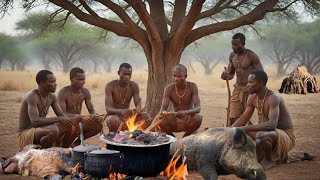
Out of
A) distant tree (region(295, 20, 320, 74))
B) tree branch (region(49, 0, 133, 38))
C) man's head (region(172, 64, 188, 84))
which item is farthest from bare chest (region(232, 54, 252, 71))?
distant tree (region(295, 20, 320, 74))

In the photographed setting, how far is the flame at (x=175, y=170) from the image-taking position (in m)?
4.30

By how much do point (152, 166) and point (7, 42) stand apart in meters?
39.5

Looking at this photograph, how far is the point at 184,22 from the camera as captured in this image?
309 inches

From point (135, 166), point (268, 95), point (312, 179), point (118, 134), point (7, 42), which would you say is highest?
point (7, 42)

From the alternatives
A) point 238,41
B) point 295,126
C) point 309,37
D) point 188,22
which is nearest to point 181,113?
point 238,41

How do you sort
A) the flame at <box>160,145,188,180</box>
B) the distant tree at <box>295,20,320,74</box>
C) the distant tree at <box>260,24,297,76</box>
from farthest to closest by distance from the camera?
the distant tree at <box>260,24,297,76</box> → the distant tree at <box>295,20,320,74</box> → the flame at <box>160,145,188,180</box>

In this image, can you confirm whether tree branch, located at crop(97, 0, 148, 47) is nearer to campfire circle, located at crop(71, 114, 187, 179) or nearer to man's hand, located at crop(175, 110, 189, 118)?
man's hand, located at crop(175, 110, 189, 118)

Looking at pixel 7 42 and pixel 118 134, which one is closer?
pixel 118 134

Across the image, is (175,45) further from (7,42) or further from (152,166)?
(7,42)

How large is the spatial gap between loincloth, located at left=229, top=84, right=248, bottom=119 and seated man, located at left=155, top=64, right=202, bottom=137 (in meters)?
Result: 1.11

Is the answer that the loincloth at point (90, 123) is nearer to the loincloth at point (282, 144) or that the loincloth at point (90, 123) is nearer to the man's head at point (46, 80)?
the man's head at point (46, 80)

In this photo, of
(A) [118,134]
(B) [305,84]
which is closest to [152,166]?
(A) [118,134]

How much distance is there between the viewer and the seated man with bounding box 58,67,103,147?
5.95 meters

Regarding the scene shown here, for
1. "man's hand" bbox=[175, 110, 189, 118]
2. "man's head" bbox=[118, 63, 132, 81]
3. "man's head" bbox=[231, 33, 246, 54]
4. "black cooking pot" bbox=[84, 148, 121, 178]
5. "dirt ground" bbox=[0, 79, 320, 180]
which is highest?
"man's head" bbox=[231, 33, 246, 54]
